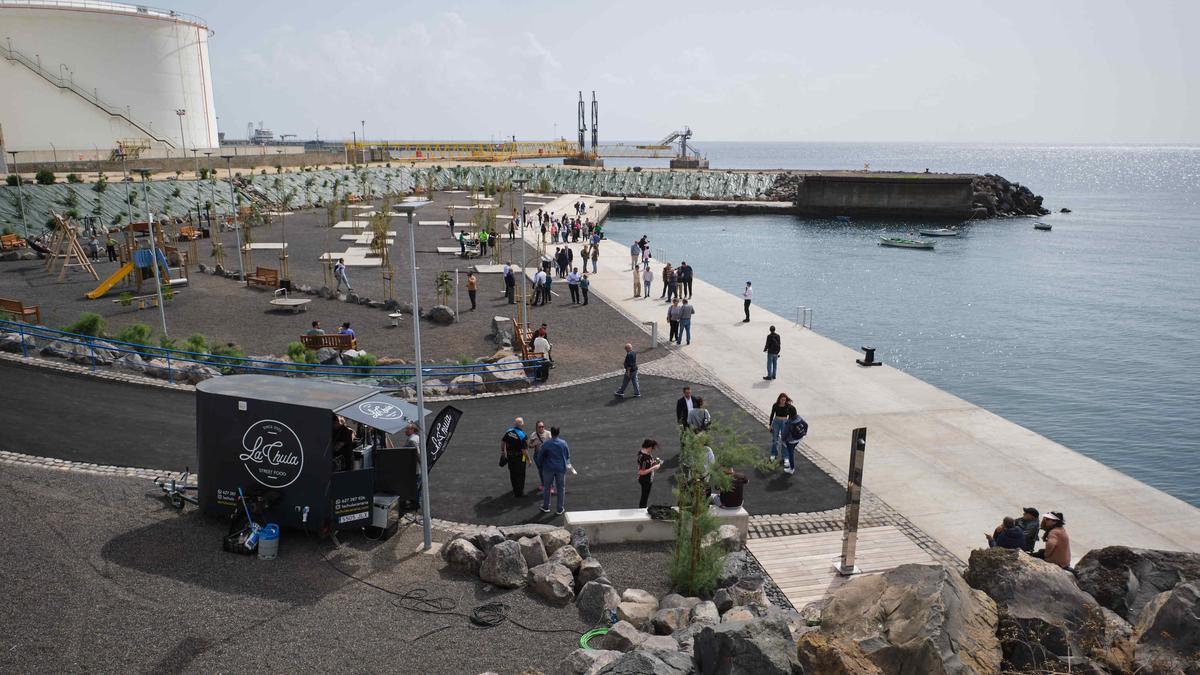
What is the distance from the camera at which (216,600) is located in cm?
995

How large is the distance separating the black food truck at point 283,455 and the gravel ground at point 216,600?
18.3 inches

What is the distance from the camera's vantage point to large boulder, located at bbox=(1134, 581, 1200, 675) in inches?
299

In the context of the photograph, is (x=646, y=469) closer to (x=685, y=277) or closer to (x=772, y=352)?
(x=772, y=352)

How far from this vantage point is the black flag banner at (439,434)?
1275 cm

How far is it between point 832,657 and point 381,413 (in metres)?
7.60

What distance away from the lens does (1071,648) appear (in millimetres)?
8023

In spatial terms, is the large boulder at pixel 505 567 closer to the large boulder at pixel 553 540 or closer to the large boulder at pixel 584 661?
the large boulder at pixel 553 540

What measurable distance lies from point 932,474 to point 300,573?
38.0 ft

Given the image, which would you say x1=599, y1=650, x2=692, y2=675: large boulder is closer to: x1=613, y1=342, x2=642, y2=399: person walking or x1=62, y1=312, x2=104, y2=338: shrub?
x1=613, y1=342, x2=642, y2=399: person walking

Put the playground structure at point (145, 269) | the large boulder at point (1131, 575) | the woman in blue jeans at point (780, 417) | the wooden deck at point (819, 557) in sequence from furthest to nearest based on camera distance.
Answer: the playground structure at point (145, 269) → the woman in blue jeans at point (780, 417) → the wooden deck at point (819, 557) → the large boulder at point (1131, 575)

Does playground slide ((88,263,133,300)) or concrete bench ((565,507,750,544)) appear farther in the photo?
playground slide ((88,263,133,300))

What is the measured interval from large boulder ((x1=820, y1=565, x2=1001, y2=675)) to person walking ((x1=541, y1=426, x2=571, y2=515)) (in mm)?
5265

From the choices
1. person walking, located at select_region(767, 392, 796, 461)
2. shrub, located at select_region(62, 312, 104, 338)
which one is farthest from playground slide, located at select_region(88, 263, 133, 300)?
person walking, located at select_region(767, 392, 796, 461)

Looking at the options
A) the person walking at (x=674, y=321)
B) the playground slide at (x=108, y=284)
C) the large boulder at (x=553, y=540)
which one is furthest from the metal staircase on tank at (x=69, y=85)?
the large boulder at (x=553, y=540)
